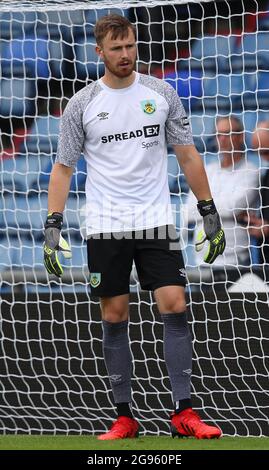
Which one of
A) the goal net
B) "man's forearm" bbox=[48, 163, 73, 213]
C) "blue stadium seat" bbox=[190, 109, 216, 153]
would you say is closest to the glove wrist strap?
"man's forearm" bbox=[48, 163, 73, 213]

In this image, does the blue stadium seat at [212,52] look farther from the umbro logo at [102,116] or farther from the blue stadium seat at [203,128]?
the umbro logo at [102,116]

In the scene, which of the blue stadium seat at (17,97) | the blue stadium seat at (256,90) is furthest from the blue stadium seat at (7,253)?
the blue stadium seat at (256,90)

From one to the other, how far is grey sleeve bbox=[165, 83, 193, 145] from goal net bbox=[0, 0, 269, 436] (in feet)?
7.73

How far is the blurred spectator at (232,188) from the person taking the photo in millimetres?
8898

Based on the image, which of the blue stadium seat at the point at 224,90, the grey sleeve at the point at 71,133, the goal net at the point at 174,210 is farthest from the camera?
the blue stadium seat at the point at 224,90

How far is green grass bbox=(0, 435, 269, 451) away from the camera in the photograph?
531cm

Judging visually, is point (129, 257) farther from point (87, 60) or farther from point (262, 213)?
point (87, 60)

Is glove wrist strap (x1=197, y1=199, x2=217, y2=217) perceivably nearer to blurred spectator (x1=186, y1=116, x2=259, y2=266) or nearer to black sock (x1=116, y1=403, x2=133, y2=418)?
black sock (x1=116, y1=403, x2=133, y2=418)

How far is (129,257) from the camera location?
19.0 ft

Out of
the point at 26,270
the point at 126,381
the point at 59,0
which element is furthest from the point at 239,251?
the point at 126,381

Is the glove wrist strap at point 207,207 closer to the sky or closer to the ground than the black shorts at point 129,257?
closer to the sky

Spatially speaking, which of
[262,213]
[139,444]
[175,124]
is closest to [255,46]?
[262,213]

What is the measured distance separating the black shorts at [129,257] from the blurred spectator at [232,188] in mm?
3138

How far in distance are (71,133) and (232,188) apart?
331 cm
